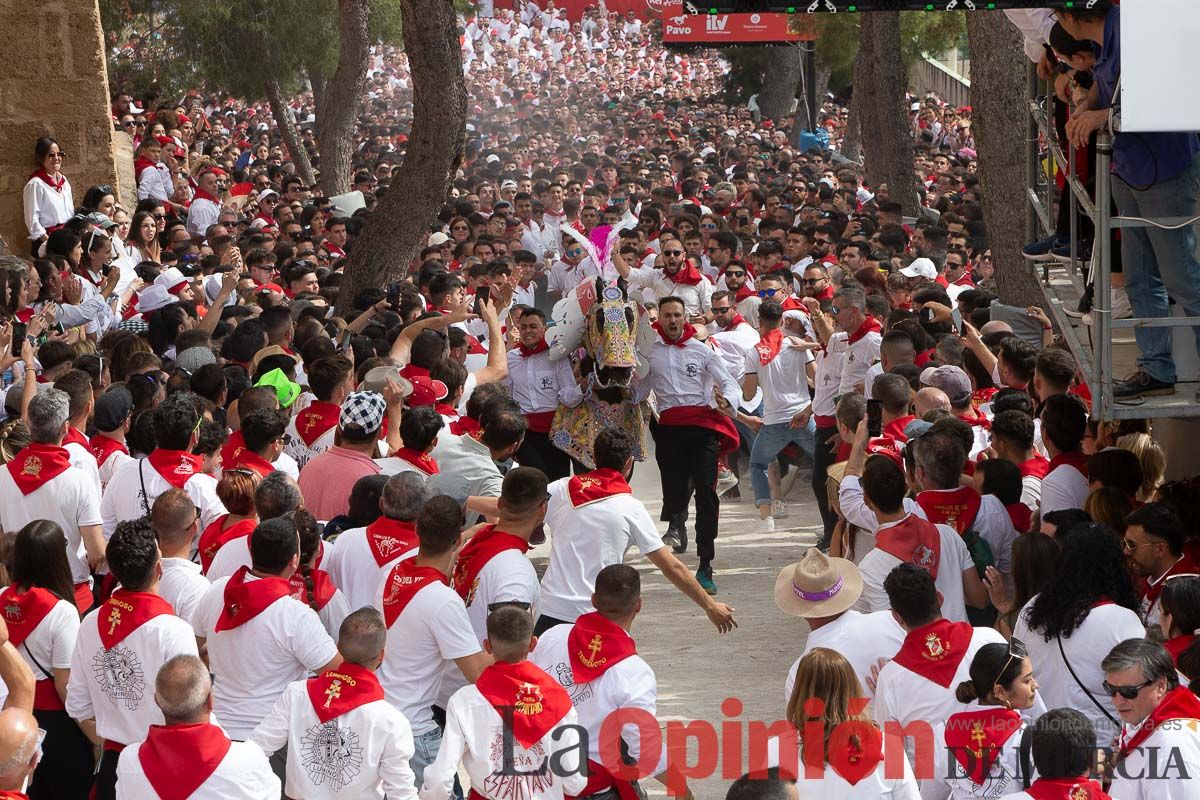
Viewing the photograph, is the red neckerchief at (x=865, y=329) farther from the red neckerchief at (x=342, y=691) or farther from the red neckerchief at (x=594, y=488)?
the red neckerchief at (x=342, y=691)

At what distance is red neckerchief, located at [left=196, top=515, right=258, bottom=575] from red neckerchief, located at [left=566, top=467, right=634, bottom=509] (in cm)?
137

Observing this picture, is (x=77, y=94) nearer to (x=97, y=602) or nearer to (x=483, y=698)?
(x=97, y=602)

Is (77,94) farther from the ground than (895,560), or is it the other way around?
(77,94)

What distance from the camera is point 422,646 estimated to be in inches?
219

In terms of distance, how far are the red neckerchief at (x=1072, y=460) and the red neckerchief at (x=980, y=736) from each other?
2.36 meters

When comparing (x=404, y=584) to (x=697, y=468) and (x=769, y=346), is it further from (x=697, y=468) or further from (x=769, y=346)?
(x=769, y=346)

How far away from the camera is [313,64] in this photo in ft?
73.2

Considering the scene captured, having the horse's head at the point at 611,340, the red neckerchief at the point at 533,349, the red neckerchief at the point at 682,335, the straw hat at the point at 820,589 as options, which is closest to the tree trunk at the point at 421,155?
the red neckerchief at the point at 533,349

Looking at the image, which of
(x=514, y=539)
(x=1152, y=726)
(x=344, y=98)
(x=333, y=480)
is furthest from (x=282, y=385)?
(x=344, y=98)

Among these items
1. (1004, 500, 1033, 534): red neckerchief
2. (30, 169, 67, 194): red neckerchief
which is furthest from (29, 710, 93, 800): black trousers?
(30, 169, 67, 194): red neckerchief

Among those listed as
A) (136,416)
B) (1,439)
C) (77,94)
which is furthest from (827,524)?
(77,94)

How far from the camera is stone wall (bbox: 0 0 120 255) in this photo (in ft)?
41.1

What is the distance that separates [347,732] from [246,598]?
2.43 ft

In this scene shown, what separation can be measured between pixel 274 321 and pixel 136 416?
193 cm
